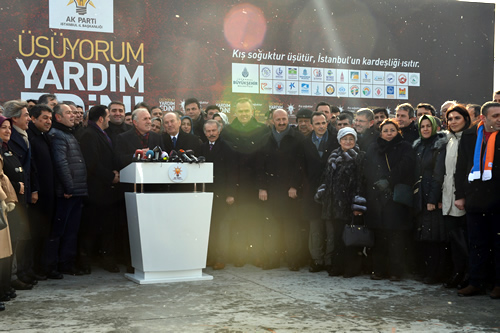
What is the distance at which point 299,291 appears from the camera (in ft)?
17.3

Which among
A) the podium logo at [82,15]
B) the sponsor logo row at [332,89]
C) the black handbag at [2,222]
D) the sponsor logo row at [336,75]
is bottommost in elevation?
the black handbag at [2,222]

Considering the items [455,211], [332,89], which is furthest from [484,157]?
[332,89]

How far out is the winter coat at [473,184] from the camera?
→ 502cm

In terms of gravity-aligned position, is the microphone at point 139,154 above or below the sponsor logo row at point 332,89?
below

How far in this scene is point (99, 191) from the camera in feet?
21.4

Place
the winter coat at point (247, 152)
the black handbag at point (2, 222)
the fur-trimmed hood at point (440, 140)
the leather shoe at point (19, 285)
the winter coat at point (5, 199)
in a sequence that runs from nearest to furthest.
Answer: the black handbag at point (2, 222) < the winter coat at point (5, 199) < the leather shoe at point (19, 285) < the fur-trimmed hood at point (440, 140) < the winter coat at point (247, 152)

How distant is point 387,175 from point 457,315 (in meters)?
1.86

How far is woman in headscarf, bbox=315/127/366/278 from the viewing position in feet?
20.0

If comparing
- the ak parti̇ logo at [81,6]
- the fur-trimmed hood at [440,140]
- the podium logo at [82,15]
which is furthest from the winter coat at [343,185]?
the ak parti̇ logo at [81,6]

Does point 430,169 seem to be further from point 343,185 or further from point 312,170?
point 312,170

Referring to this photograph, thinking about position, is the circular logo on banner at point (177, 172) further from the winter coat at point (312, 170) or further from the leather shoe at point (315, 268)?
the leather shoe at point (315, 268)

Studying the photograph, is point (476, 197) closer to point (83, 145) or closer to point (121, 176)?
point (121, 176)

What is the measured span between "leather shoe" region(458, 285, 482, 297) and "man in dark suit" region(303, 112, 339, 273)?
1491mm

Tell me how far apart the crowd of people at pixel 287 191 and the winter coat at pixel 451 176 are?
0.04 feet
